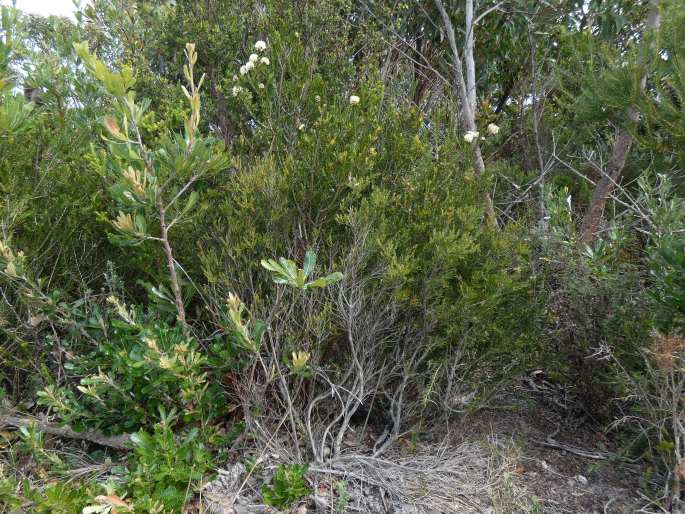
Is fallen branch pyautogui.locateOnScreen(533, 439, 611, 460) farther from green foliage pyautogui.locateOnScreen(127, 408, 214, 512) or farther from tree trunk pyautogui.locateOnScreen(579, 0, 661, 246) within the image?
green foliage pyautogui.locateOnScreen(127, 408, 214, 512)

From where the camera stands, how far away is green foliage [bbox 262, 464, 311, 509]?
7.43ft

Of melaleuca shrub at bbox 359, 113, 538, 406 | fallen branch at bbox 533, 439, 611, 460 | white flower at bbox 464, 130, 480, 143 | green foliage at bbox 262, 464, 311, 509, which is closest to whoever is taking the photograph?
green foliage at bbox 262, 464, 311, 509

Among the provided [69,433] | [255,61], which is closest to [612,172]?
[255,61]

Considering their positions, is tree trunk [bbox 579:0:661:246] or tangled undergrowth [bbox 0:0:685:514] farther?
tree trunk [bbox 579:0:661:246]

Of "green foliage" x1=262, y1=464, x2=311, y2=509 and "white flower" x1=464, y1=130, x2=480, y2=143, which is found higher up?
"white flower" x1=464, y1=130, x2=480, y2=143

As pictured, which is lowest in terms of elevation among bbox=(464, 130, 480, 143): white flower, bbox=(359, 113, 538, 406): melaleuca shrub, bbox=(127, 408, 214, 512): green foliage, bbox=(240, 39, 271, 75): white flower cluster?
bbox=(127, 408, 214, 512): green foliage

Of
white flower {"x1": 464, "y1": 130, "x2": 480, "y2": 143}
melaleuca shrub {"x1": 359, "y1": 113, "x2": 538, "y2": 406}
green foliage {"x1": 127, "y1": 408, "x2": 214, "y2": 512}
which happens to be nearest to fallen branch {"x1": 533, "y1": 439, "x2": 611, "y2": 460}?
melaleuca shrub {"x1": 359, "y1": 113, "x2": 538, "y2": 406}

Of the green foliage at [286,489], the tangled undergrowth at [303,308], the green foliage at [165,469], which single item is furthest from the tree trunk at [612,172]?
the green foliage at [165,469]

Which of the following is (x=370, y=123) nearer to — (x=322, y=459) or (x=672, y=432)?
(x=322, y=459)

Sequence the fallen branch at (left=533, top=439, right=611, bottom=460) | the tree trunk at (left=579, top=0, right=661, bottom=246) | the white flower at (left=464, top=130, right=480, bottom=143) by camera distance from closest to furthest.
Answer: the fallen branch at (left=533, top=439, right=611, bottom=460) < the white flower at (left=464, top=130, right=480, bottom=143) < the tree trunk at (left=579, top=0, right=661, bottom=246)

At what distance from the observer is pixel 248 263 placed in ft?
8.34

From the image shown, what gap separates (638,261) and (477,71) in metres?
3.08

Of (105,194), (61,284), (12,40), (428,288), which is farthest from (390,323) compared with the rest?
(12,40)

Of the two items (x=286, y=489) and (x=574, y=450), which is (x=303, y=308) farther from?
(x=574, y=450)
